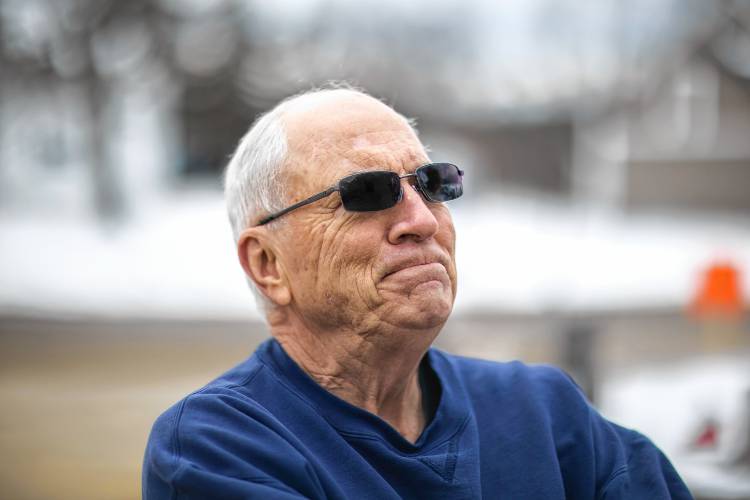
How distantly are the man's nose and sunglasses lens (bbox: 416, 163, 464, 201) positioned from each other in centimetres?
4

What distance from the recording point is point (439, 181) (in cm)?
186

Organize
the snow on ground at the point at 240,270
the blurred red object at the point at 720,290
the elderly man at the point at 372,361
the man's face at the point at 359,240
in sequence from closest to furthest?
the elderly man at the point at 372,361, the man's face at the point at 359,240, the blurred red object at the point at 720,290, the snow on ground at the point at 240,270

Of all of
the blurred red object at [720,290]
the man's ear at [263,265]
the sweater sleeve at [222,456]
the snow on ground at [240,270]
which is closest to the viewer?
the sweater sleeve at [222,456]

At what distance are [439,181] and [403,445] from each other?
62 cm

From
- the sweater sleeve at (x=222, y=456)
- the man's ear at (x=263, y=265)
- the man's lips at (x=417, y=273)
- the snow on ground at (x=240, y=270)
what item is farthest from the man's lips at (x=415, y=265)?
the snow on ground at (x=240, y=270)

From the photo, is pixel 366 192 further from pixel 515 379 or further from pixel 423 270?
pixel 515 379

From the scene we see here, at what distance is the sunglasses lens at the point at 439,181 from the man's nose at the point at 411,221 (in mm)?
38

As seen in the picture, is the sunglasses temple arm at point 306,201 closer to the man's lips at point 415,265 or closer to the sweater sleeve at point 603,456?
the man's lips at point 415,265

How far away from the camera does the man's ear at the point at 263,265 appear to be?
1.87 meters

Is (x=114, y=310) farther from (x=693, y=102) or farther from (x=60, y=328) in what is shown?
(x=693, y=102)

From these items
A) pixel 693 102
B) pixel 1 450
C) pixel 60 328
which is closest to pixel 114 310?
pixel 60 328

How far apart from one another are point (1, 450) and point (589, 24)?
2009 centimetres

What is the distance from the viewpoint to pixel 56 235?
1820cm

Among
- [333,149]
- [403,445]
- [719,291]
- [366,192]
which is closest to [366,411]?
[403,445]
